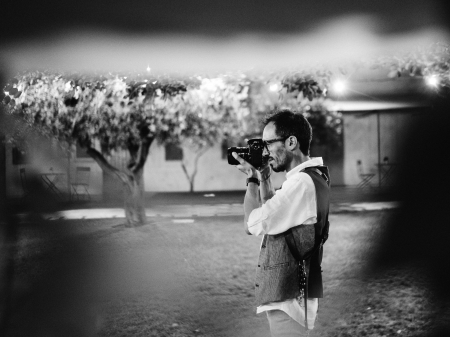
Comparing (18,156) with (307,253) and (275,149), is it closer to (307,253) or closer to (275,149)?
(275,149)

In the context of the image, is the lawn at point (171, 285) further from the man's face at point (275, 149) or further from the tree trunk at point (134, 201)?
the man's face at point (275, 149)

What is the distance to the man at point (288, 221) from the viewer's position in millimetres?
2277

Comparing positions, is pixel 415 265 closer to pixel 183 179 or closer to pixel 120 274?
pixel 120 274

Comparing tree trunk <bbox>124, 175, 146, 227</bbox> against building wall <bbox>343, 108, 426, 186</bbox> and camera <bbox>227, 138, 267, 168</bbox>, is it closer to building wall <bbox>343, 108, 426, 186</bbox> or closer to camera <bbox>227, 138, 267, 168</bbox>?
camera <bbox>227, 138, 267, 168</bbox>

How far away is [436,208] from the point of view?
7773mm

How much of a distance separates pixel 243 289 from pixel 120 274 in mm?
1888

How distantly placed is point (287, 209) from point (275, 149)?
0.31 metres

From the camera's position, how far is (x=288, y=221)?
228cm

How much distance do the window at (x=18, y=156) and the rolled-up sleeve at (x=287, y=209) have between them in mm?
4093

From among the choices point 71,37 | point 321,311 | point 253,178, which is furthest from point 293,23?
point 321,311

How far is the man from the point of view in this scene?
2.28 m

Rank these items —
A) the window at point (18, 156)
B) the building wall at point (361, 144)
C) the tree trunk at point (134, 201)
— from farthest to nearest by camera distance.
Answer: the building wall at point (361, 144) < the tree trunk at point (134, 201) < the window at point (18, 156)

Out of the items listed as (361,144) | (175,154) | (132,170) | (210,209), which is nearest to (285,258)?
(132,170)

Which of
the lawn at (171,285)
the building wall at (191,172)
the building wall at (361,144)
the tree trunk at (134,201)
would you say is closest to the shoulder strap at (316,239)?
the lawn at (171,285)
